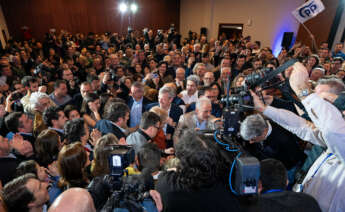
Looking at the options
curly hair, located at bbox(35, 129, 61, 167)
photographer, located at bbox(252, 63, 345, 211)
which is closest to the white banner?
photographer, located at bbox(252, 63, 345, 211)

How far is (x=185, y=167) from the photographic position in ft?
3.52

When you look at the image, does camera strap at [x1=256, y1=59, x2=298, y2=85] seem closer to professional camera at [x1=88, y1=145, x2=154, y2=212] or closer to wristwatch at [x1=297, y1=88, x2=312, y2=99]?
wristwatch at [x1=297, y1=88, x2=312, y2=99]

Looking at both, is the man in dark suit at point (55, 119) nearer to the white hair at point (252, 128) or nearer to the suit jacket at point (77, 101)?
the suit jacket at point (77, 101)

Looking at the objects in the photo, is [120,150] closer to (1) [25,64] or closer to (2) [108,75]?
(2) [108,75]

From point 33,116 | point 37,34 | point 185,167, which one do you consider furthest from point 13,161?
point 37,34

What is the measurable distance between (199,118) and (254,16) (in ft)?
32.3

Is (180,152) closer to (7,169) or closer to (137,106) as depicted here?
(7,169)

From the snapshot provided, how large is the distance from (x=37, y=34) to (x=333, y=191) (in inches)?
538

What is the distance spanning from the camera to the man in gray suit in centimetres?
247

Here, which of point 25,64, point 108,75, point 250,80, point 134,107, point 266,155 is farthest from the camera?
point 25,64

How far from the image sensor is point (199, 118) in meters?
2.59

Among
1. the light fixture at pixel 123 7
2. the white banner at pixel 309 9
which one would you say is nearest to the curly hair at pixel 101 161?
the white banner at pixel 309 9

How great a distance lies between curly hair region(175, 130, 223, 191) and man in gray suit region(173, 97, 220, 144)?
135 cm

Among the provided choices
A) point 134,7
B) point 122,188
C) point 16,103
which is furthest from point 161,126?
point 134,7
